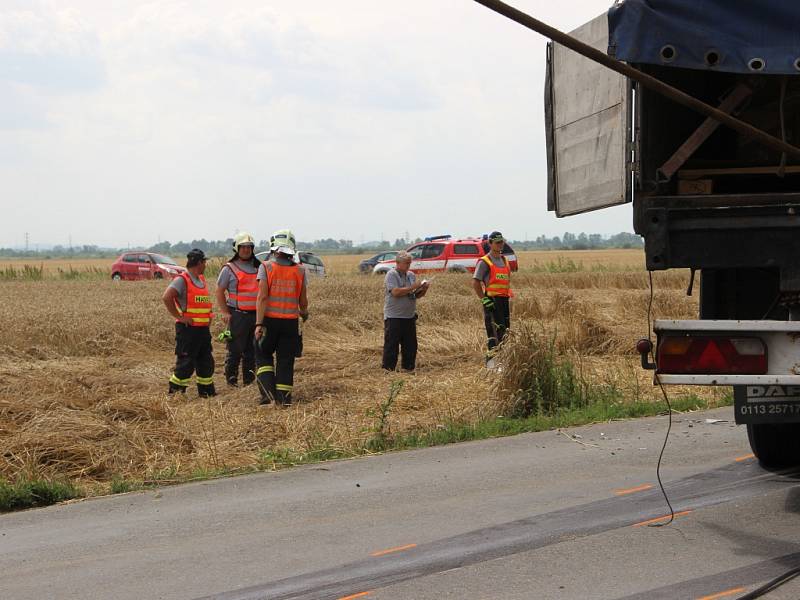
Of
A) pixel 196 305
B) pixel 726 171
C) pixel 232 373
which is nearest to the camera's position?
pixel 726 171

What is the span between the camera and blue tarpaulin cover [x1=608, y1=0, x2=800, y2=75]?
565 cm

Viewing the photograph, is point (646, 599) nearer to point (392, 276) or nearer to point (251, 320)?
point (251, 320)

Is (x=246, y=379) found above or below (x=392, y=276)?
below

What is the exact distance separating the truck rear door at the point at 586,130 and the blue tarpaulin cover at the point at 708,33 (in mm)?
488

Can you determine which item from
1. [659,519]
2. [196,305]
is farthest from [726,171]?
[196,305]

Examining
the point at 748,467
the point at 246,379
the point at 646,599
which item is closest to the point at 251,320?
the point at 246,379

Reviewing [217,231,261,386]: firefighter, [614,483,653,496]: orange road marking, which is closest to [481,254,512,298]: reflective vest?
[217,231,261,386]: firefighter

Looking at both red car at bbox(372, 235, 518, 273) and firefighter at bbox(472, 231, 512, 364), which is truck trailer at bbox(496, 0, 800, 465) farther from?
red car at bbox(372, 235, 518, 273)

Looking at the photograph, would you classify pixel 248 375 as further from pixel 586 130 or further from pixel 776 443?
pixel 586 130

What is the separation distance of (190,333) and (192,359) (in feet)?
0.89

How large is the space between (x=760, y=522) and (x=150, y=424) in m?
4.98

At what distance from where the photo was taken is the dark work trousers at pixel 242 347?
1244 cm

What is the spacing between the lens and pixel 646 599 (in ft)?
16.0

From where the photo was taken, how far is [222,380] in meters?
13.6
